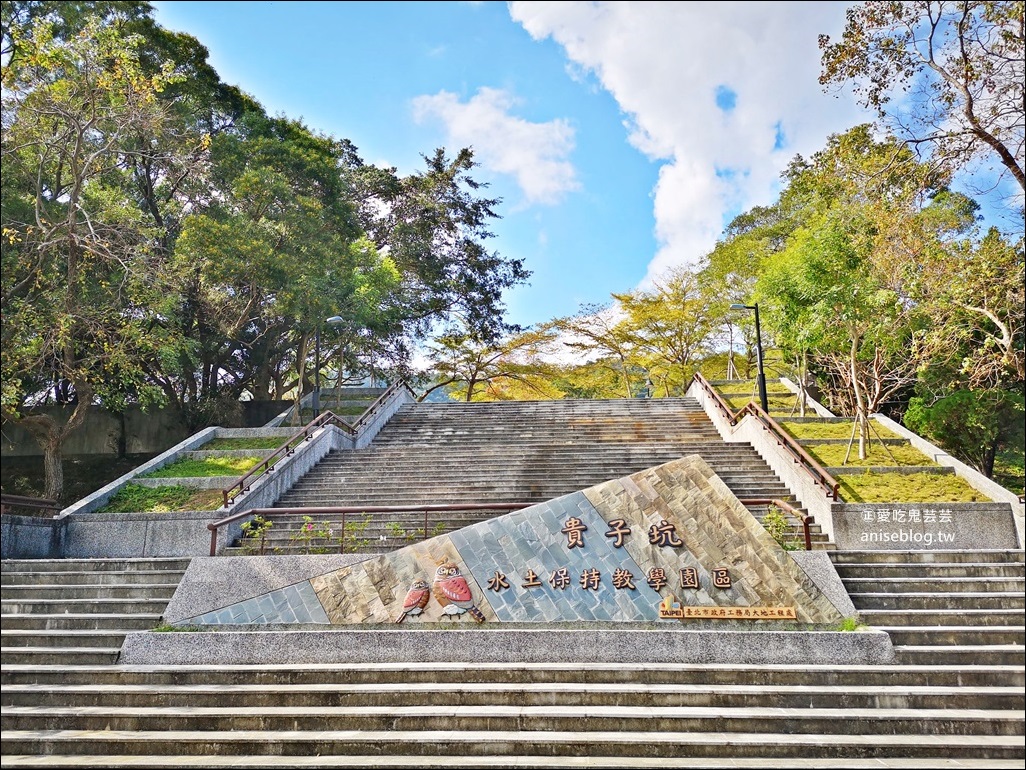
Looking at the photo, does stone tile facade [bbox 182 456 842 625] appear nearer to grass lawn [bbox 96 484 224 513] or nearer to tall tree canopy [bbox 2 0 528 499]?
grass lawn [bbox 96 484 224 513]

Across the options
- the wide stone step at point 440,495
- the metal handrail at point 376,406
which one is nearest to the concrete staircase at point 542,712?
the wide stone step at point 440,495

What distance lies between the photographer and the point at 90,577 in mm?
9102

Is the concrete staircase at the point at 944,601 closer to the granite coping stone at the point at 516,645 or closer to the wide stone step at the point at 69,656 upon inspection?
the granite coping stone at the point at 516,645

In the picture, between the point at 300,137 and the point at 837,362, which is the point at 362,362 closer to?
the point at 300,137

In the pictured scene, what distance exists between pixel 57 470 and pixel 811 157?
30290 mm

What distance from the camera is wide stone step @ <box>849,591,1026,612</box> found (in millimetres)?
7750

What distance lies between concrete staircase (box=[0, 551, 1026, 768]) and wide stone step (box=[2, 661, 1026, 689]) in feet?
0.05

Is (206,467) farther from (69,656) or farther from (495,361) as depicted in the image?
(495,361)

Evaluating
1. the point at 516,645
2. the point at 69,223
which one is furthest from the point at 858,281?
the point at 69,223

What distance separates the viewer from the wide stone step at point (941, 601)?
7.75m

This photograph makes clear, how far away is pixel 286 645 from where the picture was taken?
7363 mm

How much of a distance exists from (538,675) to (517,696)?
1.34 feet

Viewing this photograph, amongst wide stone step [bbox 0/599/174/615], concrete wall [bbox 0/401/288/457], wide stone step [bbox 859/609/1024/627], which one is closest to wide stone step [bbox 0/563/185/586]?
wide stone step [bbox 0/599/174/615]

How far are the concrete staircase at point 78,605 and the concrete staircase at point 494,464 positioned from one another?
1.73 m
